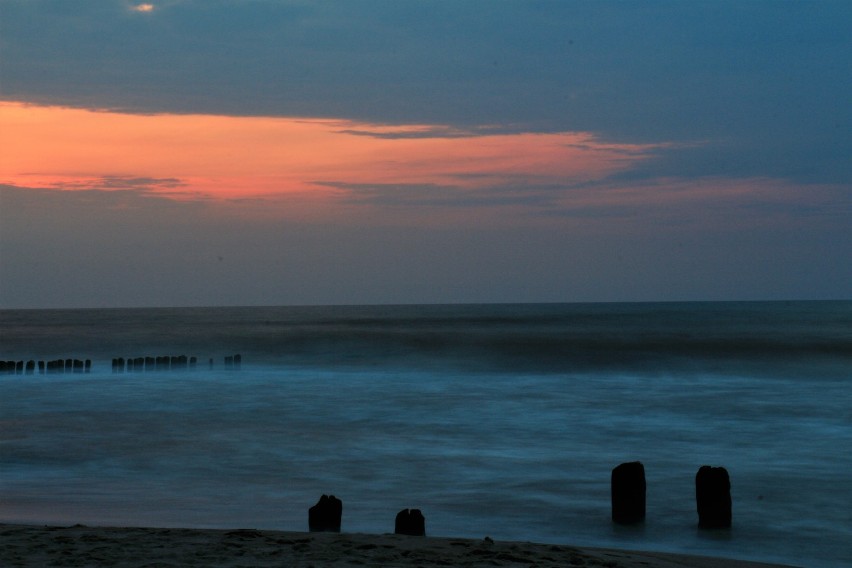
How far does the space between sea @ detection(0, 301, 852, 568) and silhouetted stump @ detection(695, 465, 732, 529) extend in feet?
0.52

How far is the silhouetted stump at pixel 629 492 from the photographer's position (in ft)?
38.1

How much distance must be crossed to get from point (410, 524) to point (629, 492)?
336 cm

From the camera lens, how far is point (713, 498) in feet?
37.9

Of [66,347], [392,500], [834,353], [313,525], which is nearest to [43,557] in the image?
[313,525]

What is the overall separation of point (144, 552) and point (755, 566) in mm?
6125

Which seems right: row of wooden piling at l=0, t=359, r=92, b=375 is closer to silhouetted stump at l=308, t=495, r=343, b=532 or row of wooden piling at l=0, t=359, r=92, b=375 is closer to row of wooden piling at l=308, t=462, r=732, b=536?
row of wooden piling at l=308, t=462, r=732, b=536

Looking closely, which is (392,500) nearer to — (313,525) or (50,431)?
(313,525)

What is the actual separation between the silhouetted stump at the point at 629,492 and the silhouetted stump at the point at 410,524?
3.11 m

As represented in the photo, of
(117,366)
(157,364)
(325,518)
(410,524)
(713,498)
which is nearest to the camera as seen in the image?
(410,524)

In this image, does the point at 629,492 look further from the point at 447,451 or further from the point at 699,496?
the point at 447,451

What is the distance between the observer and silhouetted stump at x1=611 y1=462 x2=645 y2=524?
11617 mm

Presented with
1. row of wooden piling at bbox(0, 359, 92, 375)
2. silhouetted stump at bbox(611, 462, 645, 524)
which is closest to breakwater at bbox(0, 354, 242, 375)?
row of wooden piling at bbox(0, 359, 92, 375)

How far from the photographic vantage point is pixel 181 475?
15.4m

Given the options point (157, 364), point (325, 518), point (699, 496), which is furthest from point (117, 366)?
point (699, 496)
